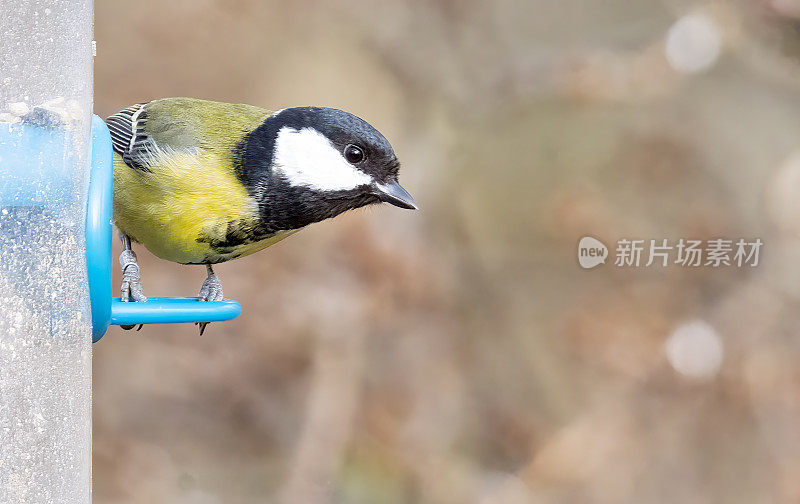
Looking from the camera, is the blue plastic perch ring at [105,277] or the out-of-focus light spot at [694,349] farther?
the out-of-focus light spot at [694,349]

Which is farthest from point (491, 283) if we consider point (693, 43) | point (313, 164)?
point (313, 164)

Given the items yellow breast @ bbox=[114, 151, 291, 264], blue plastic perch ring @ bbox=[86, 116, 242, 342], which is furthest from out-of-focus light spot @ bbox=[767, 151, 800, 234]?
blue plastic perch ring @ bbox=[86, 116, 242, 342]

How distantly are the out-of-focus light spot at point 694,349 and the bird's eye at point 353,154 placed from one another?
1.49 metres

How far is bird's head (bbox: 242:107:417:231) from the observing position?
48.6 inches

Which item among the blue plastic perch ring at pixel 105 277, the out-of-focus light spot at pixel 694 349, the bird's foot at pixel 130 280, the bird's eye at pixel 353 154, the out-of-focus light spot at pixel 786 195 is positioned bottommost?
the bird's foot at pixel 130 280

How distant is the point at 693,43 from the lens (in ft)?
7.85

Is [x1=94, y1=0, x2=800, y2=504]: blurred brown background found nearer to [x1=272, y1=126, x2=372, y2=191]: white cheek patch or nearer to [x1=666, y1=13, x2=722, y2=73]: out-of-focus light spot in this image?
[x1=666, y1=13, x2=722, y2=73]: out-of-focus light spot

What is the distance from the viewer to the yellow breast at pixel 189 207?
121 centimetres

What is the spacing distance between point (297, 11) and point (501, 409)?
1.15m

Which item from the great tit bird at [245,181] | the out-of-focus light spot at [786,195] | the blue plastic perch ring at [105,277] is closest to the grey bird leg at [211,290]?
the great tit bird at [245,181]

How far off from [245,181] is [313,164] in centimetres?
10

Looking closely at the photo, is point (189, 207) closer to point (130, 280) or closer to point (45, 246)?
point (130, 280)

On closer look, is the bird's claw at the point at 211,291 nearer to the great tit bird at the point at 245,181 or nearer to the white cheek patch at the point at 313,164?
the great tit bird at the point at 245,181


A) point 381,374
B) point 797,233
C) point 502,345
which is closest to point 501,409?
point 502,345
